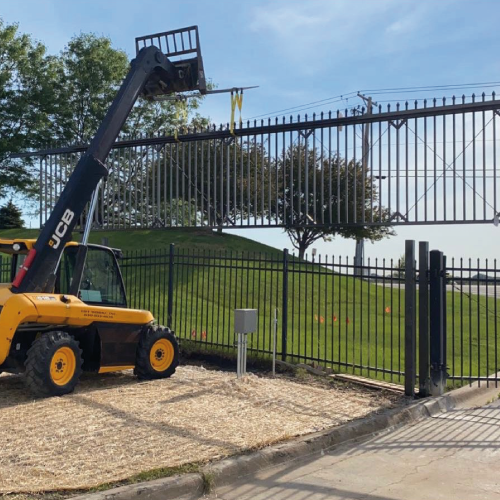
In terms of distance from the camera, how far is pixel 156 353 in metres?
8.95

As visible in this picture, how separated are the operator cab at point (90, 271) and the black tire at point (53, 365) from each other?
85 cm

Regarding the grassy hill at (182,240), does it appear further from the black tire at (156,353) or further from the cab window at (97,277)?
the cab window at (97,277)

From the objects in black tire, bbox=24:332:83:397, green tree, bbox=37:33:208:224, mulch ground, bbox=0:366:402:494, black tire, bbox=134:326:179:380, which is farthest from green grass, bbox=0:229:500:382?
green tree, bbox=37:33:208:224

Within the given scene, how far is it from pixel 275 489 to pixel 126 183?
11572 millimetres

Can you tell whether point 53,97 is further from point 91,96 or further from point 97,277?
point 97,277

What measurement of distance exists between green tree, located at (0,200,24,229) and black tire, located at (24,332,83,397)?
2809cm

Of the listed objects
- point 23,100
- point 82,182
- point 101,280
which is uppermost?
point 23,100

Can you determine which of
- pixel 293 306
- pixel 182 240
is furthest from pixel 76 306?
pixel 182 240

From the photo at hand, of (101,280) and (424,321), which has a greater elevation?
(101,280)

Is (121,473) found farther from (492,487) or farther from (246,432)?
(492,487)

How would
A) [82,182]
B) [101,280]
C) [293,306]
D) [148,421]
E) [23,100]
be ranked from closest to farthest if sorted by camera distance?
[148,421], [82,182], [101,280], [293,306], [23,100]

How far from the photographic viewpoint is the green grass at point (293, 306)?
975cm

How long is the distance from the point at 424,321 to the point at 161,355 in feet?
12.4

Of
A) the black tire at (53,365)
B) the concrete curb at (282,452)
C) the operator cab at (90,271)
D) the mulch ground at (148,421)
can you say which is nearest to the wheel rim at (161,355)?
the mulch ground at (148,421)
